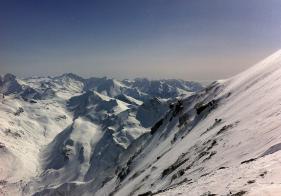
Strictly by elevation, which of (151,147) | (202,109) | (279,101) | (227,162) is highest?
(279,101)

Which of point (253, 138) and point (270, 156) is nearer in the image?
point (270, 156)

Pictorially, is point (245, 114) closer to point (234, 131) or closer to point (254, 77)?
point (234, 131)

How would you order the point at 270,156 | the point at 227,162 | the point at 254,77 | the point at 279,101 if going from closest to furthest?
the point at 270,156 → the point at 227,162 → the point at 279,101 → the point at 254,77

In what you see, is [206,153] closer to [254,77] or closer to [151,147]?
[254,77]

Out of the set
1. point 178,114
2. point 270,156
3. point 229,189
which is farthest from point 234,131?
point 178,114

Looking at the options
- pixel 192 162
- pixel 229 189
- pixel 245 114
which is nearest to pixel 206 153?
pixel 192 162

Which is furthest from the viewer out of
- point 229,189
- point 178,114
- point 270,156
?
point 178,114

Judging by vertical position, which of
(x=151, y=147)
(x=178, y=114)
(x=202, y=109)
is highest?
(x=202, y=109)

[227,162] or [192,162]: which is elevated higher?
[227,162]

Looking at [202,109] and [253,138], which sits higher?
[253,138]
